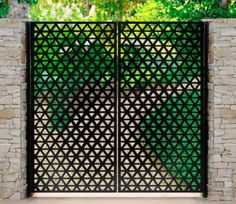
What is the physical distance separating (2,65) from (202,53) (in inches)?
95.1

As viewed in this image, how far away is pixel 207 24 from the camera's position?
6.82m

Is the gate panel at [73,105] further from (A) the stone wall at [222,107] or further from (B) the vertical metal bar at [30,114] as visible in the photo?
(A) the stone wall at [222,107]

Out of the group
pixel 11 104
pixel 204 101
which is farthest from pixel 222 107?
pixel 11 104

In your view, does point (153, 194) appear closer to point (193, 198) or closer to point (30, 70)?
point (193, 198)

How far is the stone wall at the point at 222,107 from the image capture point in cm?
663

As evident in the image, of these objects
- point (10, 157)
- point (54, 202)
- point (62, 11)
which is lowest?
point (54, 202)

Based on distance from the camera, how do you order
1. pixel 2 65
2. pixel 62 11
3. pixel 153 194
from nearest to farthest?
pixel 2 65 < pixel 153 194 < pixel 62 11

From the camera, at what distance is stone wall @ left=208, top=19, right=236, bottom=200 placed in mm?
6633

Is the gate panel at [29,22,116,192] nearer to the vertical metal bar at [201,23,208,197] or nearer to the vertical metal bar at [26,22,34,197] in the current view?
the vertical metal bar at [26,22,34,197]

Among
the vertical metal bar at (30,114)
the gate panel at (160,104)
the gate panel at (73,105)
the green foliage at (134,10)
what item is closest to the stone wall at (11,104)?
the vertical metal bar at (30,114)

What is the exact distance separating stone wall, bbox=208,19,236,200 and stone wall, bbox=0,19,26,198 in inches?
89.4

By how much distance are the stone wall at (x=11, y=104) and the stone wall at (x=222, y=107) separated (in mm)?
2270

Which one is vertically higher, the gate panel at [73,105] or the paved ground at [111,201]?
the gate panel at [73,105]

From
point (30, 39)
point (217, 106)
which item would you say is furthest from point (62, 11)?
point (217, 106)
